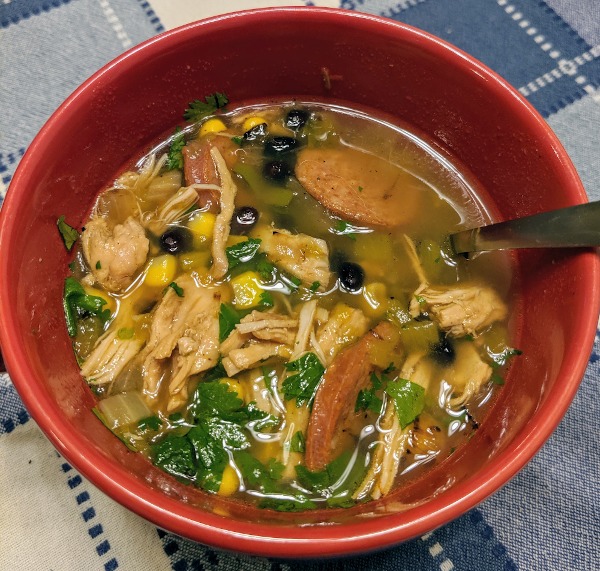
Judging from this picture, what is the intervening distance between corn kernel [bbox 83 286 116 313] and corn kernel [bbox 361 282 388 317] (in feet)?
2.97

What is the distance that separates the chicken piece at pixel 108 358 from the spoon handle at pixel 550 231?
1.26 metres

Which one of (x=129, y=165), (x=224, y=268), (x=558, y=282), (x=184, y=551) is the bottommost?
(x=184, y=551)

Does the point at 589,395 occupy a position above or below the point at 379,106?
below

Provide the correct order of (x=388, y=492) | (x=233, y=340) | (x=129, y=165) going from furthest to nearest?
(x=129, y=165), (x=233, y=340), (x=388, y=492)

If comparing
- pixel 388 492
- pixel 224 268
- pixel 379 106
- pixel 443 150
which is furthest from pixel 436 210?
pixel 388 492

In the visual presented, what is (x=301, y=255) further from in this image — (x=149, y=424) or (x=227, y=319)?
(x=149, y=424)

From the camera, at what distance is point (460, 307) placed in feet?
6.64

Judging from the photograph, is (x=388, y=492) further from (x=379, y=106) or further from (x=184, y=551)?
(x=379, y=106)

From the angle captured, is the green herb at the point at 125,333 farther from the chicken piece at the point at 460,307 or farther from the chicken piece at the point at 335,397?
the chicken piece at the point at 460,307

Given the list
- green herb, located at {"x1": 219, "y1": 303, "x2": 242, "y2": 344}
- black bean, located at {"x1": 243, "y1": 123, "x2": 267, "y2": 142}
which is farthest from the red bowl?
green herb, located at {"x1": 219, "y1": 303, "x2": 242, "y2": 344}

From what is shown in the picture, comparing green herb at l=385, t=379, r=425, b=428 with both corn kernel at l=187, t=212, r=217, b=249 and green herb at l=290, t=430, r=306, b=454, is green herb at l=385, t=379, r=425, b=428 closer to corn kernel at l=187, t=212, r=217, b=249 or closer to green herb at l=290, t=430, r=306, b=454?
green herb at l=290, t=430, r=306, b=454

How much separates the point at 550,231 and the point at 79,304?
61.9 inches

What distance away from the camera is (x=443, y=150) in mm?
2365

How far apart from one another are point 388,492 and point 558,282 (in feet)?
2.80
